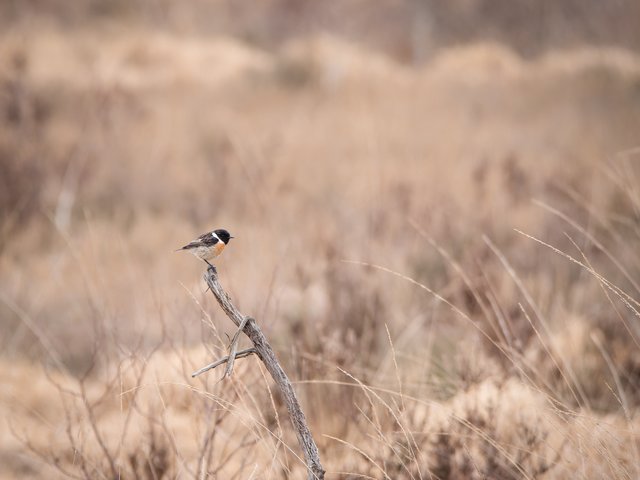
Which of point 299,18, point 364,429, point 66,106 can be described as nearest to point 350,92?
point 299,18

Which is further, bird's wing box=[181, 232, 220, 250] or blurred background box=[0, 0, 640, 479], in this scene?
blurred background box=[0, 0, 640, 479]

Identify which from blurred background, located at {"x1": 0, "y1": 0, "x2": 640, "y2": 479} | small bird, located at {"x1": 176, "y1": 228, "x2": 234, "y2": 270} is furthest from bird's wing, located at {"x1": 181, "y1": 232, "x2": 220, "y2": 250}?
blurred background, located at {"x1": 0, "y1": 0, "x2": 640, "y2": 479}

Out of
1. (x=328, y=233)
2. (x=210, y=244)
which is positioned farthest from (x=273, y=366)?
(x=328, y=233)

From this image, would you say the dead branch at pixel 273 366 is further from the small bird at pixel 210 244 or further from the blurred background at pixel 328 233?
the blurred background at pixel 328 233

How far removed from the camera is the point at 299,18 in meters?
10.4

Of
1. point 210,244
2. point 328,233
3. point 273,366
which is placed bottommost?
point 328,233

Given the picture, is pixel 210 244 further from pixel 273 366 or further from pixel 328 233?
pixel 328 233

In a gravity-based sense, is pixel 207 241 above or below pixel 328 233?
above

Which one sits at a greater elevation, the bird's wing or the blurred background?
the bird's wing

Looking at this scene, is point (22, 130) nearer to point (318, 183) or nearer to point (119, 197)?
point (119, 197)

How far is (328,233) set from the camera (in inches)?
196

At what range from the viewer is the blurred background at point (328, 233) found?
68.1 inches

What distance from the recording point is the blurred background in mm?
1730

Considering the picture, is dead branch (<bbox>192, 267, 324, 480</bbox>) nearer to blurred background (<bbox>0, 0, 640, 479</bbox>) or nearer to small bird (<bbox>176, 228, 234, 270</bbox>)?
small bird (<bbox>176, 228, 234, 270</bbox>)
